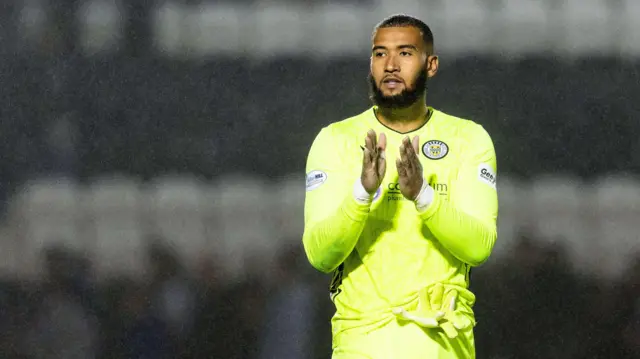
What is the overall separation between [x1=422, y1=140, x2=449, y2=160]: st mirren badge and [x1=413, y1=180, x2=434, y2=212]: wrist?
312 millimetres

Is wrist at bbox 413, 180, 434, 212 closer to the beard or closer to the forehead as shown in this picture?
the beard

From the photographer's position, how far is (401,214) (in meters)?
3.38

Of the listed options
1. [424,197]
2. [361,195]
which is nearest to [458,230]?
[424,197]

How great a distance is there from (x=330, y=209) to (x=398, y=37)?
1.73ft

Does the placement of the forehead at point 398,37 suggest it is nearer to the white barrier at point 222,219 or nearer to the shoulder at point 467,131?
the shoulder at point 467,131

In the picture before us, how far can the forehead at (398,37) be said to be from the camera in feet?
11.4

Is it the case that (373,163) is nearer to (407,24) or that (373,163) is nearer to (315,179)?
(315,179)

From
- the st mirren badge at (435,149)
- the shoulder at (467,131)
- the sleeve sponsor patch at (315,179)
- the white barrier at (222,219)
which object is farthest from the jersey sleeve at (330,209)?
the white barrier at (222,219)

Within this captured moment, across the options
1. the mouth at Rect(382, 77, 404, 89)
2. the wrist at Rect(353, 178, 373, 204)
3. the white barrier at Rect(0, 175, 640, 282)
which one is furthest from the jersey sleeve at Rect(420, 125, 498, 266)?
the white barrier at Rect(0, 175, 640, 282)

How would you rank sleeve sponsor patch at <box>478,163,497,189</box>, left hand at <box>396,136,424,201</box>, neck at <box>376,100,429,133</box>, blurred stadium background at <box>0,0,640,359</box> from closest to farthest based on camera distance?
left hand at <box>396,136,424,201</box>
sleeve sponsor patch at <box>478,163,497,189</box>
neck at <box>376,100,429,133</box>
blurred stadium background at <box>0,0,640,359</box>

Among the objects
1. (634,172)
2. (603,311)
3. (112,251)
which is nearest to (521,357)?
(603,311)

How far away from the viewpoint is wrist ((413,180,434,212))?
3125mm

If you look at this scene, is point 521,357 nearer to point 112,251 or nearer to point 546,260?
point 546,260

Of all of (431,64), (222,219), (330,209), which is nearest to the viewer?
(330,209)
